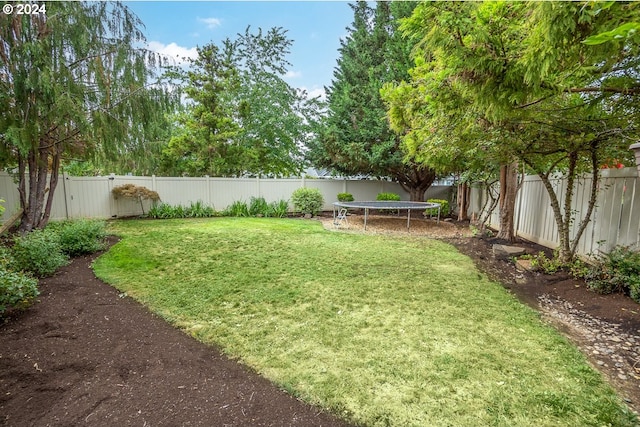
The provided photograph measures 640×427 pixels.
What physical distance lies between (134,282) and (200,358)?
2.25 metres

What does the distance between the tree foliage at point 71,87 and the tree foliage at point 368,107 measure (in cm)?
745

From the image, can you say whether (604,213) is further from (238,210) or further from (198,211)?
(198,211)

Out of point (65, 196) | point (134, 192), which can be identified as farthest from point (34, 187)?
point (134, 192)

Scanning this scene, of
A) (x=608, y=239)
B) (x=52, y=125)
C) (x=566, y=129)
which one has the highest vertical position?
(x=52, y=125)

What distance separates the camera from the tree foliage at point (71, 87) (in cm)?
484

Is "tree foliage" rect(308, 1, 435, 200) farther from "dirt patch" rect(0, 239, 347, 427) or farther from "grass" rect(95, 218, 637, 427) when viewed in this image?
"dirt patch" rect(0, 239, 347, 427)

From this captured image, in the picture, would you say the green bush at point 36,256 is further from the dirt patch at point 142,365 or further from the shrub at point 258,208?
the shrub at point 258,208

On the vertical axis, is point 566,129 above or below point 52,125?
below

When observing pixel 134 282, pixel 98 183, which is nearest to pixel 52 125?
pixel 134 282

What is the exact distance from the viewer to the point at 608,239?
435 centimetres

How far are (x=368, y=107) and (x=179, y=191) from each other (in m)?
8.03

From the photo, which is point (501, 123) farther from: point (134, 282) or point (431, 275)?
point (134, 282)

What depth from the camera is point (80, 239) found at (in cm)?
514

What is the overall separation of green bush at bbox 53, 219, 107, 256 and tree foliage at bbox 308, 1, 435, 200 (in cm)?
878
